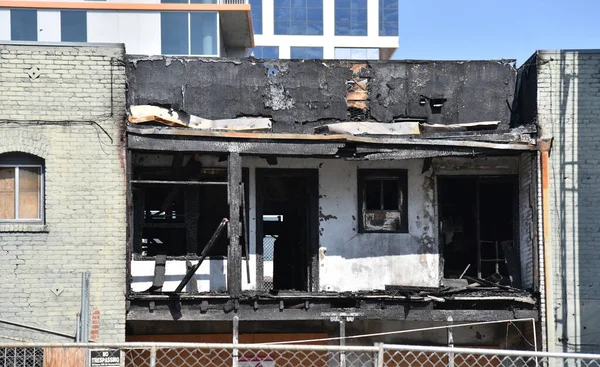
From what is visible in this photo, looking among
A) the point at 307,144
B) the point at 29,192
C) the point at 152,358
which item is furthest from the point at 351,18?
the point at 152,358

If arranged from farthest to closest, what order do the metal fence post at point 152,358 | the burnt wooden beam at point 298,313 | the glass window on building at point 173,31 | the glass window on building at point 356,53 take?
the glass window on building at point 356,53
the glass window on building at point 173,31
the burnt wooden beam at point 298,313
the metal fence post at point 152,358

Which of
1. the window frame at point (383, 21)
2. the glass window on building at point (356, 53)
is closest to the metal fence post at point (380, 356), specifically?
the glass window on building at point (356, 53)

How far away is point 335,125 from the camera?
17.2 m

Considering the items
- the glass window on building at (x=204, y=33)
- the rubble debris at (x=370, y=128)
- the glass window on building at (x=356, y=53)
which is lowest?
the rubble debris at (x=370, y=128)

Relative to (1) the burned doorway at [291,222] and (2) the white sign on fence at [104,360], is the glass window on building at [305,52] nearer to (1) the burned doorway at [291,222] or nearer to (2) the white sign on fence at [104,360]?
(1) the burned doorway at [291,222]

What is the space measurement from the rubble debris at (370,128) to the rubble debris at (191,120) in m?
Result: 1.09

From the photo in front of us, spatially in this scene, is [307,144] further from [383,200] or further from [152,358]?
[152,358]

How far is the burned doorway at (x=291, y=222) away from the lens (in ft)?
59.1

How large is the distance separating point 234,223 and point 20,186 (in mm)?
3673

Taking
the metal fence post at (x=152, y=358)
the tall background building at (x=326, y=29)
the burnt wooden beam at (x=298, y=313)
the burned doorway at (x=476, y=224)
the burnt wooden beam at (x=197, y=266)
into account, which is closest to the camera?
the metal fence post at (x=152, y=358)

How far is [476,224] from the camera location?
18547mm

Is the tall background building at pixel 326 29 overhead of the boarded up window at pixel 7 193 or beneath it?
overhead

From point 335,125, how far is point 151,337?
16.5ft

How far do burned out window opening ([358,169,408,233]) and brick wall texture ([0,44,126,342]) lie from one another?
4487mm
